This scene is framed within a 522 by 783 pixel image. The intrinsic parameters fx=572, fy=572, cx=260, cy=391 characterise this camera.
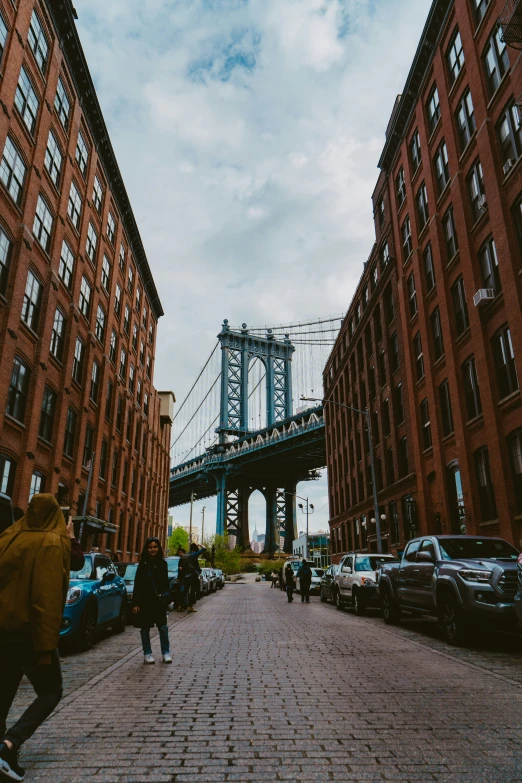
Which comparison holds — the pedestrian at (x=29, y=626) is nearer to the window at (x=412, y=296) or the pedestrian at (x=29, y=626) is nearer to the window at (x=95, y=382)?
the window at (x=412, y=296)

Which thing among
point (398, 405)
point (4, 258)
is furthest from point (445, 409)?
point (4, 258)

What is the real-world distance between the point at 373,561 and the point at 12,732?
1628cm

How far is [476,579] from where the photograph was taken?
9781mm

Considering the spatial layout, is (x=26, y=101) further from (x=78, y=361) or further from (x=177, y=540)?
(x=177, y=540)

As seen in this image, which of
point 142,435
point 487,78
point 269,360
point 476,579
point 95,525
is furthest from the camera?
point 269,360

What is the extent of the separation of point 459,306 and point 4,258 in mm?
17449

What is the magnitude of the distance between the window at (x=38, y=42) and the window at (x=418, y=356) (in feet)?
68.5

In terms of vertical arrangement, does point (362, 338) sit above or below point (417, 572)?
above

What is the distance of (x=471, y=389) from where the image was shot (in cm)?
2181

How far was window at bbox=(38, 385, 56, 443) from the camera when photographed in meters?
24.1

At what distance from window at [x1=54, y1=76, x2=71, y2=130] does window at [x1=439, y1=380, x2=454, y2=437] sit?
841 inches

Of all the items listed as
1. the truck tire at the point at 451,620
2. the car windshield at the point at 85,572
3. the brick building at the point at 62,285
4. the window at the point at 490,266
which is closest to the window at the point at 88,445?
the brick building at the point at 62,285

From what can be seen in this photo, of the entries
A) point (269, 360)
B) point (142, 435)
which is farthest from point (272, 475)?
point (142, 435)

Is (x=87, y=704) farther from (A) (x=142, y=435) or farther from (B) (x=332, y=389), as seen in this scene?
(B) (x=332, y=389)
